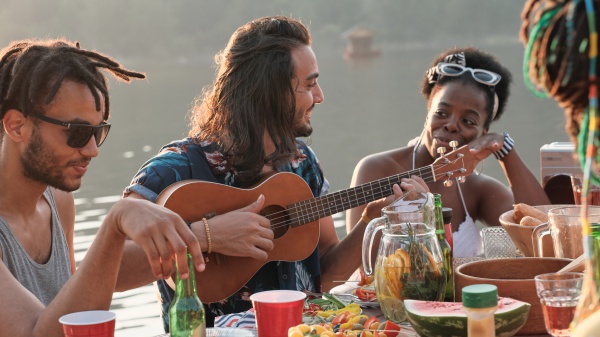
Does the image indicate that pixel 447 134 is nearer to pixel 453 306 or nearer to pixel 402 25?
pixel 453 306

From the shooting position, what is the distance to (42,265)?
8.60 ft

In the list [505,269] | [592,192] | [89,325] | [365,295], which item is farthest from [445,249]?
[592,192]

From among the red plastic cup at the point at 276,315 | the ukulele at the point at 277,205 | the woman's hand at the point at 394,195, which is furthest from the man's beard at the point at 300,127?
the red plastic cup at the point at 276,315

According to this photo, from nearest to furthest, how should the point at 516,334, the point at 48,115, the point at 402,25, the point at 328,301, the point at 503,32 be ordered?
1. the point at 516,334
2. the point at 328,301
3. the point at 48,115
4. the point at 503,32
5. the point at 402,25

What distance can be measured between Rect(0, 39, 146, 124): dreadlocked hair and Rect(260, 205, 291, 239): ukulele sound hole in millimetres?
753

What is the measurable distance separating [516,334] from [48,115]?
4.80ft

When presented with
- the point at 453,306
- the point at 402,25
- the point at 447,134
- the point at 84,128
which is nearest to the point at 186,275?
the point at 453,306

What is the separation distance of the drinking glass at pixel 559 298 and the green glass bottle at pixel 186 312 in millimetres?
654

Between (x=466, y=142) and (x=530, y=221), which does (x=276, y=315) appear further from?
(x=466, y=142)

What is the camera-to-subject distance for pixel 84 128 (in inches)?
102

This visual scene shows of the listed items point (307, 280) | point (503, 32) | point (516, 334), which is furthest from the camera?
point (503, 32)

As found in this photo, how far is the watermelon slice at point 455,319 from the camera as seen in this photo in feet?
5.65

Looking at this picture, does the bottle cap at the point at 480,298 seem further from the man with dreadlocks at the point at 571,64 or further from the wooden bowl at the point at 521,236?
the wooden bowl at the point at 521,236

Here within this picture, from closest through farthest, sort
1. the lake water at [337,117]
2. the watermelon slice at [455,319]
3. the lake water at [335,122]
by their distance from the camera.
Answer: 1. the watermelon slice at [455,319]
2. the lake water at [335,122]
3. the lake water at [337,117]
